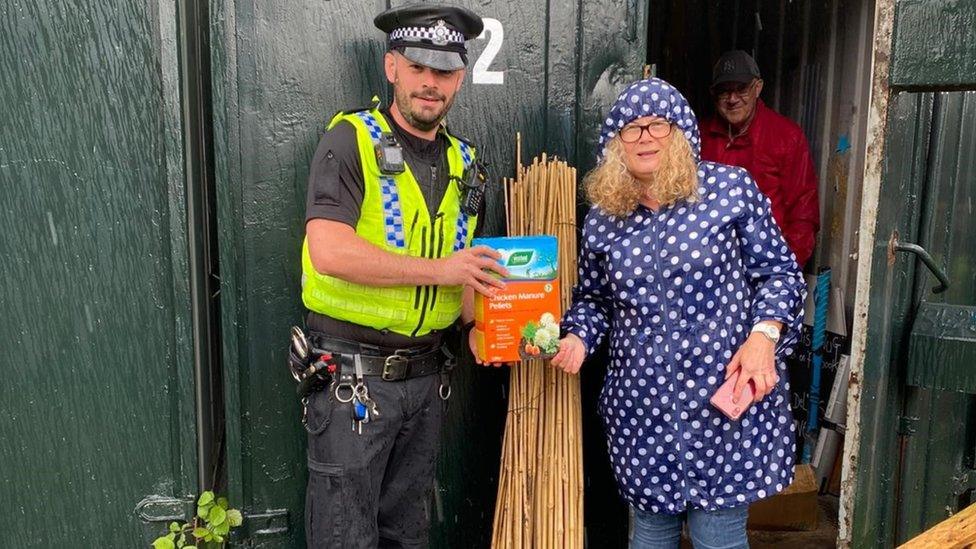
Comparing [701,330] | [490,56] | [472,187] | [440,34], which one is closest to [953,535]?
[701,330]

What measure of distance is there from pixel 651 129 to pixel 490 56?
2.60 feet

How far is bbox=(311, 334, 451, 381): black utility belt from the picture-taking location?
2.39 meters

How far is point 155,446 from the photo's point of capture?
2732mm

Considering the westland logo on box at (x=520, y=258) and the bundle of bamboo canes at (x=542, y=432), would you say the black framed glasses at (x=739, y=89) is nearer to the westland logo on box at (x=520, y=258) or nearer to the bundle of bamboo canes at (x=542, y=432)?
the bundle of bamboo canes at (x=542, y=432)

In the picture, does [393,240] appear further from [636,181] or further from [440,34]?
[636,181]

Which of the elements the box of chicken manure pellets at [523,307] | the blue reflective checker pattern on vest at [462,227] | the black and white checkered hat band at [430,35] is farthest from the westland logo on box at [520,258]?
the black and white checkered hat band at [430,35]

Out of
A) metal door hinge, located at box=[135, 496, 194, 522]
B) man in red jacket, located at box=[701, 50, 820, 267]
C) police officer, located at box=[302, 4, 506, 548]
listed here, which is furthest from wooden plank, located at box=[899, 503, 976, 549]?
man in red jacket, located at box=[701, 50, 820, 267]

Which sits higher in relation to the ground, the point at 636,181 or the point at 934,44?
the point at 934,44

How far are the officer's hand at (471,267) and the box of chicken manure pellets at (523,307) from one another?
5 centimetres

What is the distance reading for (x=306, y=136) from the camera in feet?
8.80

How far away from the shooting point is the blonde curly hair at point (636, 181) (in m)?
2.22

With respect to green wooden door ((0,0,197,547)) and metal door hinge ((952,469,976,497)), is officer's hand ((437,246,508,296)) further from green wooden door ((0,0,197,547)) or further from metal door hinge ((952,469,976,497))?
metal door hinge ((952,469,976,497))

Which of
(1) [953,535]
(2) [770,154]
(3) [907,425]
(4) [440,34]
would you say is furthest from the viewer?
(2) [770,154]

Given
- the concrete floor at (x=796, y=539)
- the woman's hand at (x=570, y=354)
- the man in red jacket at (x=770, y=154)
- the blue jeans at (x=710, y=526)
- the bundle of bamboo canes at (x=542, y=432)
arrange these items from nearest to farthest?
1. the blue jeans at (x=710, y=526)
2. the woman's hand at (x=570, y=354)
3. the bundle of bamboo canes at (x=542, y=432)
4. the concrete floor at (x=796, y=539)
5. the man in red jacket at (x=770, y=154)
